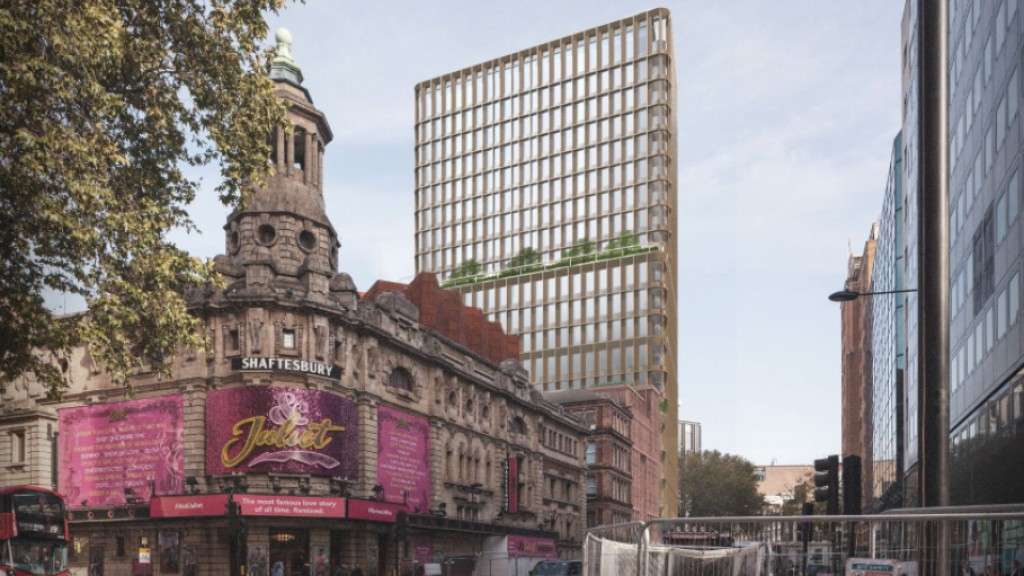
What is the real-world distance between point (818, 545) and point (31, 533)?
1028 inches

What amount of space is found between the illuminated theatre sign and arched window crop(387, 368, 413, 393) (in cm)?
645

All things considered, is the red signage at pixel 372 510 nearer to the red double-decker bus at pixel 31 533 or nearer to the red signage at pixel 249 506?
the red signage at pixel 249 506

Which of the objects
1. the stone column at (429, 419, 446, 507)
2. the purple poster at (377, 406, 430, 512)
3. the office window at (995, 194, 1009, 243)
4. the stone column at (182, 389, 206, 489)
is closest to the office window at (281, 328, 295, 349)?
the stone column at (182, 389, 206, 489)

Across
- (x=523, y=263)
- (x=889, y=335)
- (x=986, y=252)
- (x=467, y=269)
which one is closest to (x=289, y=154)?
(x=986, y=252)

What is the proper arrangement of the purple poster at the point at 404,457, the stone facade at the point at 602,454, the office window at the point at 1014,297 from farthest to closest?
the stone facade at the point at 602,454
the purple poster at the point at 404,457
the office window at the point at 1014,297

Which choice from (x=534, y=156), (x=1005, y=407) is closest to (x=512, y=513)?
(x=1005, y=407)

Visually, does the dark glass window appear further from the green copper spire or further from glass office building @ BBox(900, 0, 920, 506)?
the green copper spire

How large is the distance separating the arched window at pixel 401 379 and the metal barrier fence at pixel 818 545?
44139 mm

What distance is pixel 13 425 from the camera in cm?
5275

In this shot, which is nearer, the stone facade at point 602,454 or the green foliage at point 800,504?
the green foliage at point 800,504

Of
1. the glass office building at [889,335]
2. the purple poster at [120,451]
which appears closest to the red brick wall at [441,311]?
the purple poster at [120,451]

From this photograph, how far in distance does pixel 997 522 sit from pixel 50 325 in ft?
47.1

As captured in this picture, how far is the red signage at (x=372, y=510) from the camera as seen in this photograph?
47.9 meters

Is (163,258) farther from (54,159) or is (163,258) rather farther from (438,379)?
(438,379)
